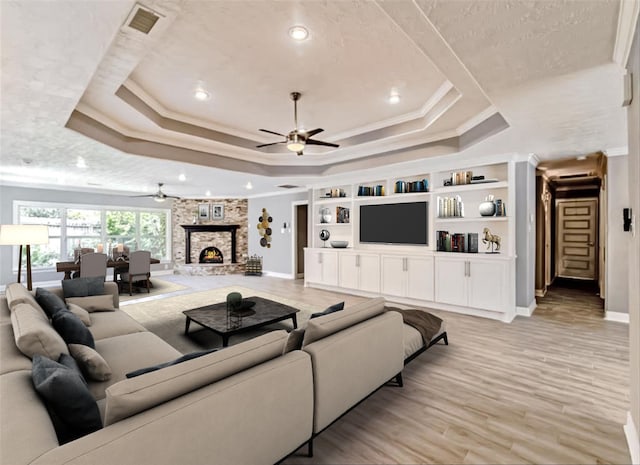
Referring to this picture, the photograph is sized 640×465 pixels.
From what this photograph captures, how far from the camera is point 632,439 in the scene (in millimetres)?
1852

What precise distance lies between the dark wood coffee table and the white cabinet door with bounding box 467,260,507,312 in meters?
2.74

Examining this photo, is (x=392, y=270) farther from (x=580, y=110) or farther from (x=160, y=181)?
(x=160, y=181)

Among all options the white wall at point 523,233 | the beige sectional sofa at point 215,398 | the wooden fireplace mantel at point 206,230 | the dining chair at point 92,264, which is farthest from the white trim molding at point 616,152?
the wooden fireplace mantel at point 206,230

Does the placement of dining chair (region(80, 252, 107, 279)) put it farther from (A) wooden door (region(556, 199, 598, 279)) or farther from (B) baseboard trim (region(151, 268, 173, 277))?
(A) wooden door (region(556, 199, 598, 279))

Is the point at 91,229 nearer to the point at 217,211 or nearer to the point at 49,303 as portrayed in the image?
the point at 217,211

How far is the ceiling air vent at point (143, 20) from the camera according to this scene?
6.61 ft

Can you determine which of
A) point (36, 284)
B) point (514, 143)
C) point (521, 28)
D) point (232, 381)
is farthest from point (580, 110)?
point (36, 284)

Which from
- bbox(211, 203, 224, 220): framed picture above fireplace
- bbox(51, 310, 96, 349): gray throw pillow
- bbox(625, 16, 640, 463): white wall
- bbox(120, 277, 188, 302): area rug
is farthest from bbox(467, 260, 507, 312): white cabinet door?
bbox(211, 203, 224, 220): framed picture above fireplace

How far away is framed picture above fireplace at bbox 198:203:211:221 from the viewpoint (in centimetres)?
1005

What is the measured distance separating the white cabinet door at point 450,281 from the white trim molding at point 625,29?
331 centimetres

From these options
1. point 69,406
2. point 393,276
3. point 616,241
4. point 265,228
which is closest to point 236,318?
point 69,406

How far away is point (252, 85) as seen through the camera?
3379 millimetres

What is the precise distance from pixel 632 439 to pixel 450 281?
10.3 feet

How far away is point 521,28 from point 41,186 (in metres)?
9.90
